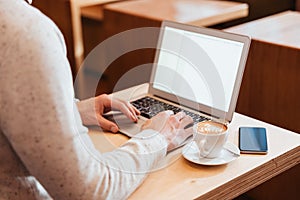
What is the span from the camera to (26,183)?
93cm

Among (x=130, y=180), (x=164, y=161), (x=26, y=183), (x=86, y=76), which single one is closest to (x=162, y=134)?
(x=164, y=161)

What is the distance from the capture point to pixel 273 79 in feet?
5.96

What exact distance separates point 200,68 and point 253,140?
27 cm

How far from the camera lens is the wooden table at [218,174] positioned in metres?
0.98

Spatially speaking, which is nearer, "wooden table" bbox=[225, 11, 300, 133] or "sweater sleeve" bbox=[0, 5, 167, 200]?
"sweater sleeve" bbox=[0, 5, 167, 200]

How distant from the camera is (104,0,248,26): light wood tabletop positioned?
7.97 ft

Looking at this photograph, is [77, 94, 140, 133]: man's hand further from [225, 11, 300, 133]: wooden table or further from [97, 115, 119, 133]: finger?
[225, 11, 300, 133]: wooden table

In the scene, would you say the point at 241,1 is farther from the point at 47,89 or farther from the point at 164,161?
the point at 47,89

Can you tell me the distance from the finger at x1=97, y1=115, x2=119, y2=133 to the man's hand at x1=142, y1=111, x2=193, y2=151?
0.13 m

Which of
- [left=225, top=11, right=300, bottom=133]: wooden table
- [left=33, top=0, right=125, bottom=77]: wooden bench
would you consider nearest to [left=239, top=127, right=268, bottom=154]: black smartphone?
[left=225, top=11, right=300, bottom=133]: wooden table

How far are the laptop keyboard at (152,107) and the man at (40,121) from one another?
1.34 ft

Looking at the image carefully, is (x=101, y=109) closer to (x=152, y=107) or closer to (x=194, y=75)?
(x=152, y=107)

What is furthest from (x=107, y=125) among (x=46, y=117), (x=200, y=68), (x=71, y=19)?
(x=71, y=19)

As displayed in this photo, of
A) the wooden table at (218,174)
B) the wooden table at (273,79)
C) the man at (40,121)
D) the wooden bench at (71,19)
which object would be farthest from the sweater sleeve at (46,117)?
the wooden bench at (71,19)
